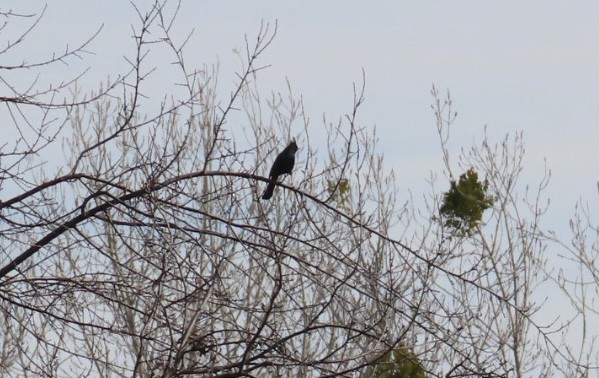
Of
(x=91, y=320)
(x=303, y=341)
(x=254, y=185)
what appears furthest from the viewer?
(x=303, y=341)

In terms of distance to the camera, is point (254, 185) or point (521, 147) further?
point (521, 147)

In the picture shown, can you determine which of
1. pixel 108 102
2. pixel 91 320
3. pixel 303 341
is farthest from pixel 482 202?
pixel 91 320

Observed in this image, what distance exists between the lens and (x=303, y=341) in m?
12.8

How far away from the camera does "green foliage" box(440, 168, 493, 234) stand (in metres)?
13.9

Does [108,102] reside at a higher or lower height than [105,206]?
higher

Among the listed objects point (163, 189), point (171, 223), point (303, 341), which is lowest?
point (171, 223)

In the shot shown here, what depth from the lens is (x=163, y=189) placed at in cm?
500

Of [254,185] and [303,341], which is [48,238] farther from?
[303,341]

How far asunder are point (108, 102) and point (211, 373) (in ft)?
33.4

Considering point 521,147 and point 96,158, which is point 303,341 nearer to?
point 96,158

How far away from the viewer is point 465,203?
46.5ft

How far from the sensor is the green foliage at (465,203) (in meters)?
13.9

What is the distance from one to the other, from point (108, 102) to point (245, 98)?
1.80 metres

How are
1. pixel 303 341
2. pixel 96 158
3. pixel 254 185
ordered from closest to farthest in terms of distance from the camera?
1. pixel 254 185
2. pixel 303 341
3. pixel 96 158
